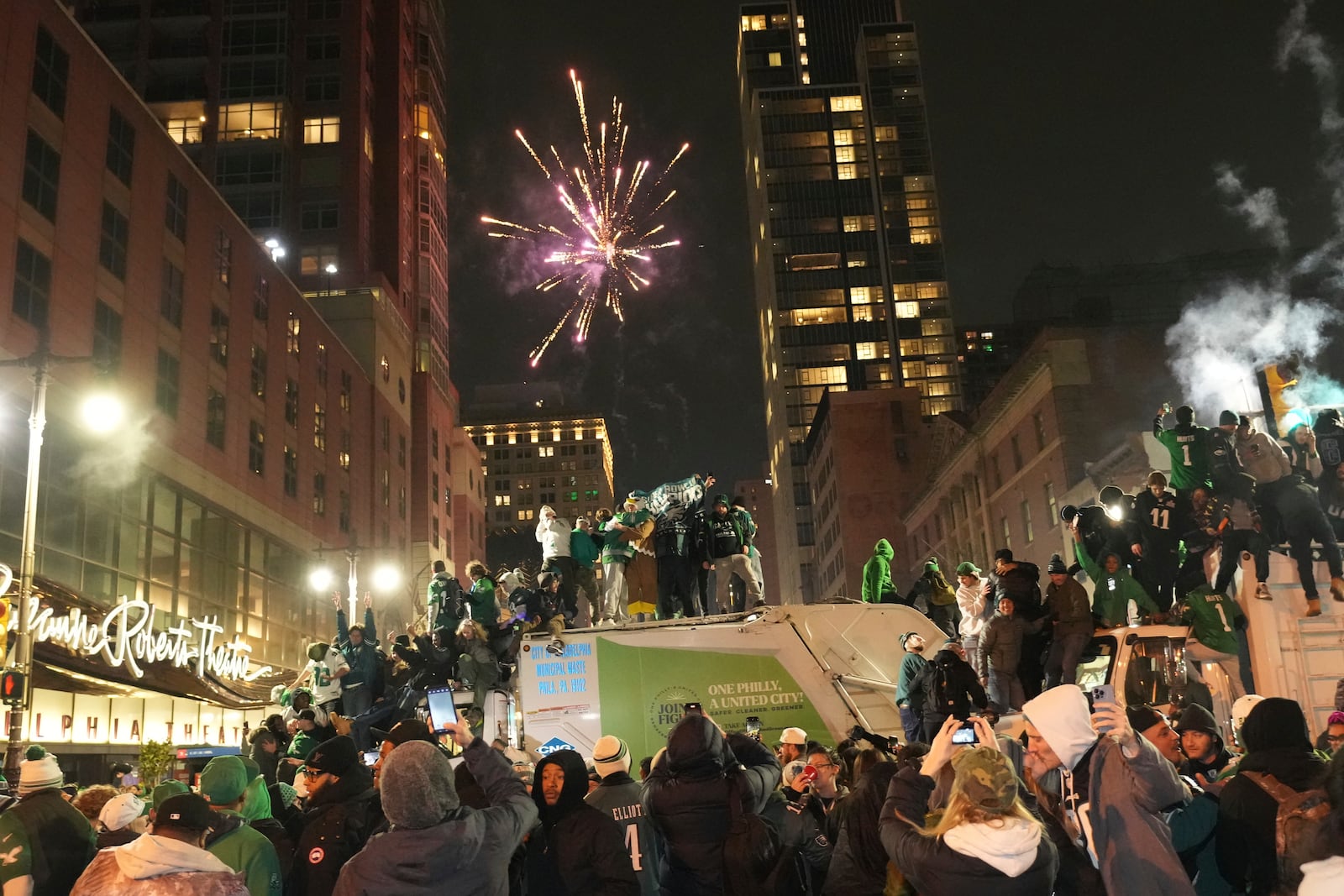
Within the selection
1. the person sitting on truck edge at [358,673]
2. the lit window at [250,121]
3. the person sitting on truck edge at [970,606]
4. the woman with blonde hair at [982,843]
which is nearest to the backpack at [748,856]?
the woman with blonde hair at [982,843]

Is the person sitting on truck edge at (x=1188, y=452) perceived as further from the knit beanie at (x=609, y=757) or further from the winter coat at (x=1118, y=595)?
the knit beanie at (x=609, y=757)

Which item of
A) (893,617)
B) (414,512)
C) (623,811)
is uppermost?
(414,512)

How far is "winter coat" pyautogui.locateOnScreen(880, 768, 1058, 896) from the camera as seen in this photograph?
3.90m

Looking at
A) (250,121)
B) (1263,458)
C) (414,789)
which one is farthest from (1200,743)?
(250,121)

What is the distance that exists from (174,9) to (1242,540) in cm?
7751

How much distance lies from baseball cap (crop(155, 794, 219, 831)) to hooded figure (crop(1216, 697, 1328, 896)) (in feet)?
14.4

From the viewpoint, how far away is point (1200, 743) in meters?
5.82

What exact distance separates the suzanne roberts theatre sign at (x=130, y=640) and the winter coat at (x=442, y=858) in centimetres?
1608

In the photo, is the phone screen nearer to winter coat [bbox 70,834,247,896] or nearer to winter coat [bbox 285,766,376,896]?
winter coat [bbox 285,766,376,896]

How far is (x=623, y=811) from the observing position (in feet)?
19.4

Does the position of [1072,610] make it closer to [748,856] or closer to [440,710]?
[748,856]

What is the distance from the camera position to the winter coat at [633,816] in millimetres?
5895

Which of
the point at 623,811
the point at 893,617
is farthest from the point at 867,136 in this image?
the point at 623,811

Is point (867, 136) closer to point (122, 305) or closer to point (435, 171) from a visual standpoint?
point (435, 171)
